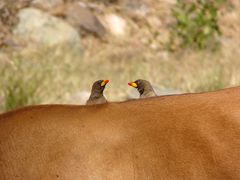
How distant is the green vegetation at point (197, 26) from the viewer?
10633 millimetres

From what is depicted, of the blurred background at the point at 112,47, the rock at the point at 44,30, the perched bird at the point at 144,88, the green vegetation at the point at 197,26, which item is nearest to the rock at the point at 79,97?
the blurred background at the point at 112,47

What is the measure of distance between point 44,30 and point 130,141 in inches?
271

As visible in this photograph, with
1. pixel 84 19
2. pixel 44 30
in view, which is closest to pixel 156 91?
pixel 44 30

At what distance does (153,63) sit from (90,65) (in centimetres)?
100

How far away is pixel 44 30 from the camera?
10.1 m

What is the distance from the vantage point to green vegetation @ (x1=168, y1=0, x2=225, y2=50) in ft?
34.9

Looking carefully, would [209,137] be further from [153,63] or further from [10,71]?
[153,63]

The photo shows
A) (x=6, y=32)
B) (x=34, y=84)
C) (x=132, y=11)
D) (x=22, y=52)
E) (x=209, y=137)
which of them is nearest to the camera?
(x=209, y=137)

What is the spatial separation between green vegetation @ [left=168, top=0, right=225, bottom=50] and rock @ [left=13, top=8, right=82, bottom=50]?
1.45m

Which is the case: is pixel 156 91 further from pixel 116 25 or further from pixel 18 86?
pixel 116 25

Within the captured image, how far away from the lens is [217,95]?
141 inches

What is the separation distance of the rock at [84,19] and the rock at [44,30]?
33cm

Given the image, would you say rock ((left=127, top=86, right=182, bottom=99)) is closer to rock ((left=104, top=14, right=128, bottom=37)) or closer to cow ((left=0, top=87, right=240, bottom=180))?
cow ((left=0, top=87, right=240, bottom=180))

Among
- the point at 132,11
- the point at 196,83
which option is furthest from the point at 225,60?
the point at 132,11
